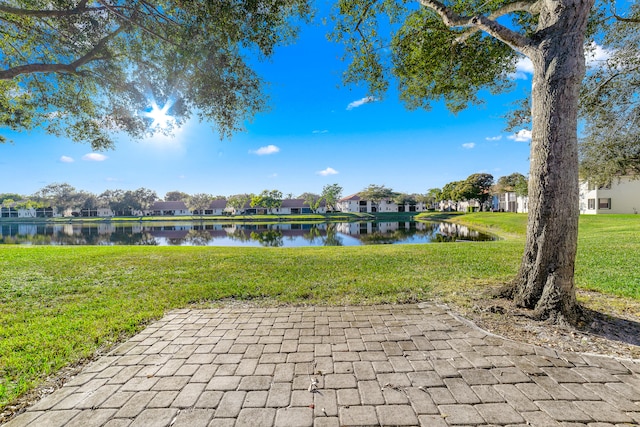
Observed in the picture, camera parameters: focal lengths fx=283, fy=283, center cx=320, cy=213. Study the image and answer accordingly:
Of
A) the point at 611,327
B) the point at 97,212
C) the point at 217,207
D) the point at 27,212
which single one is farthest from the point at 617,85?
the point at 27,212

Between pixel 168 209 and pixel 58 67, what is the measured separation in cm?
7037

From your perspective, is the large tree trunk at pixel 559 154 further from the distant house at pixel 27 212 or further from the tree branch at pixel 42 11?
the distant house at pixel 27 212

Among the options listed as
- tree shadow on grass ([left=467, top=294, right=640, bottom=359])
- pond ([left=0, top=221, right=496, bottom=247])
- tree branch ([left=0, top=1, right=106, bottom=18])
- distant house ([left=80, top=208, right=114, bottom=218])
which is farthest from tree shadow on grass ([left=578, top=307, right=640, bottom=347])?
distant house ([left=80, top=208, right=114, bottom=218])

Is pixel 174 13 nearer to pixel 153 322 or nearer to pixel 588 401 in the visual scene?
pixel 153 322

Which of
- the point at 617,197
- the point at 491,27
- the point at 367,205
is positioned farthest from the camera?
the point at 367,205

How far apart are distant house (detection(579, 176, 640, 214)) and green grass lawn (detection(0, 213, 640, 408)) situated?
1065 inches

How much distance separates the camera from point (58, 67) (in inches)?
200

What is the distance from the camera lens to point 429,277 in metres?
5.69

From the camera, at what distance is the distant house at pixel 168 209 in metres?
67.6

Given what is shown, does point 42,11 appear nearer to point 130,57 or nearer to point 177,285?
point 130,57

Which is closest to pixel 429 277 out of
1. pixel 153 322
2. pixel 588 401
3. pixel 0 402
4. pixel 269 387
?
pixel 588 401

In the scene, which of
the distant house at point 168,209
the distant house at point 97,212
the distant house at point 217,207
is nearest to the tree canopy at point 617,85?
the distant house at point 217,207

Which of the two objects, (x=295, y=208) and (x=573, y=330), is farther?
(x=295, y=208)

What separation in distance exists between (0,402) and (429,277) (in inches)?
229
